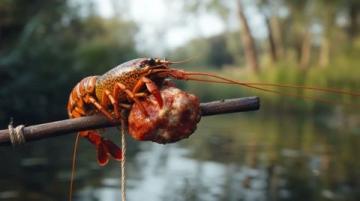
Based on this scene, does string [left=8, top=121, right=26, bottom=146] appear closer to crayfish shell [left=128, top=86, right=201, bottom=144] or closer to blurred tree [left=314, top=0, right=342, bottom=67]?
crayfish shell [left=128, top=86, right=201, bottom=144]

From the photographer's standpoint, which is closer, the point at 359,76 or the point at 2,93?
the point at 2,93

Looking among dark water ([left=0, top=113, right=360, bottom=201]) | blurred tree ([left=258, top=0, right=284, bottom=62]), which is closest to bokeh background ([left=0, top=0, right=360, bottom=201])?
dark water ([left=0, top=113, right=360, bottom=201])

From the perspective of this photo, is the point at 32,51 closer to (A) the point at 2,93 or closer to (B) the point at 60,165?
(A) the point at 2,93

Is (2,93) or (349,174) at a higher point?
(2,93)

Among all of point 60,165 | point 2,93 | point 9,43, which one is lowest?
point 60,165

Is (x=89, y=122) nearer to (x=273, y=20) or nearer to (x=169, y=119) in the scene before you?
(x=169, y=119)

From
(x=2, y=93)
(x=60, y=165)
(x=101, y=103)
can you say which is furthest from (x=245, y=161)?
(x=101, y=103)

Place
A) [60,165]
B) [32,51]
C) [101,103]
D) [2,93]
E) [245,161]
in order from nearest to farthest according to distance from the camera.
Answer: [101,103] < [60,165] < [245,161] < [2,93] < [32,51]
